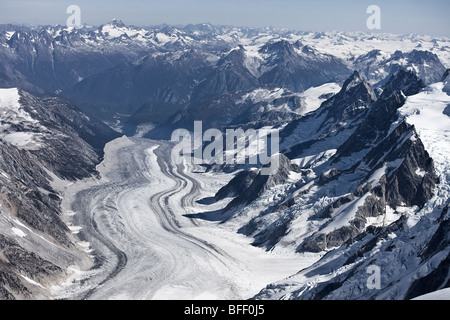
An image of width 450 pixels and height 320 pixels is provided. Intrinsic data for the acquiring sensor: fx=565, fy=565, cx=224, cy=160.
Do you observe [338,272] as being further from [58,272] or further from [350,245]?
[58,272]

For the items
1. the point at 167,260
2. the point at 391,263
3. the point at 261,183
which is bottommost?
the point at 167,260

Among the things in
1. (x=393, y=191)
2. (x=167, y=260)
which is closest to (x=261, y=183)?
(x=393, y=191)

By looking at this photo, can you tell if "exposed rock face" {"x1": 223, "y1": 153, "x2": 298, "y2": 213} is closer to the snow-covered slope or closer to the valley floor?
the valley floor

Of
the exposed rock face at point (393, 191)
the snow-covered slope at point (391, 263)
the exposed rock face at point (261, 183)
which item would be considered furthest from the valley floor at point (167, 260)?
the snow-covered slope at point (391, 263)

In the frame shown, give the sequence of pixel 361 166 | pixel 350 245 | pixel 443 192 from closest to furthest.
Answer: pixel 350 245, pixel 443 192, pixel 361 166

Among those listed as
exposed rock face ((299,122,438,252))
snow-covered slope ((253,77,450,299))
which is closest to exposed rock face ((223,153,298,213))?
exposed rock face ((299,122,438,252))

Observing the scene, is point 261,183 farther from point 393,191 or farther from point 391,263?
point 391,263

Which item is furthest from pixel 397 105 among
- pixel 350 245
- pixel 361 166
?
pixel 350 245

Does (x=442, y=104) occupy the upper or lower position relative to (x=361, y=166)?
upper

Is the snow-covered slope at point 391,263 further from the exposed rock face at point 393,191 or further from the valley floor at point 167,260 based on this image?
the valley floor at point 167,260

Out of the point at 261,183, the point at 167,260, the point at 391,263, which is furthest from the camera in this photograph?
the point at 261,183

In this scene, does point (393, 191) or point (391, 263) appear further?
point (393, 191)
